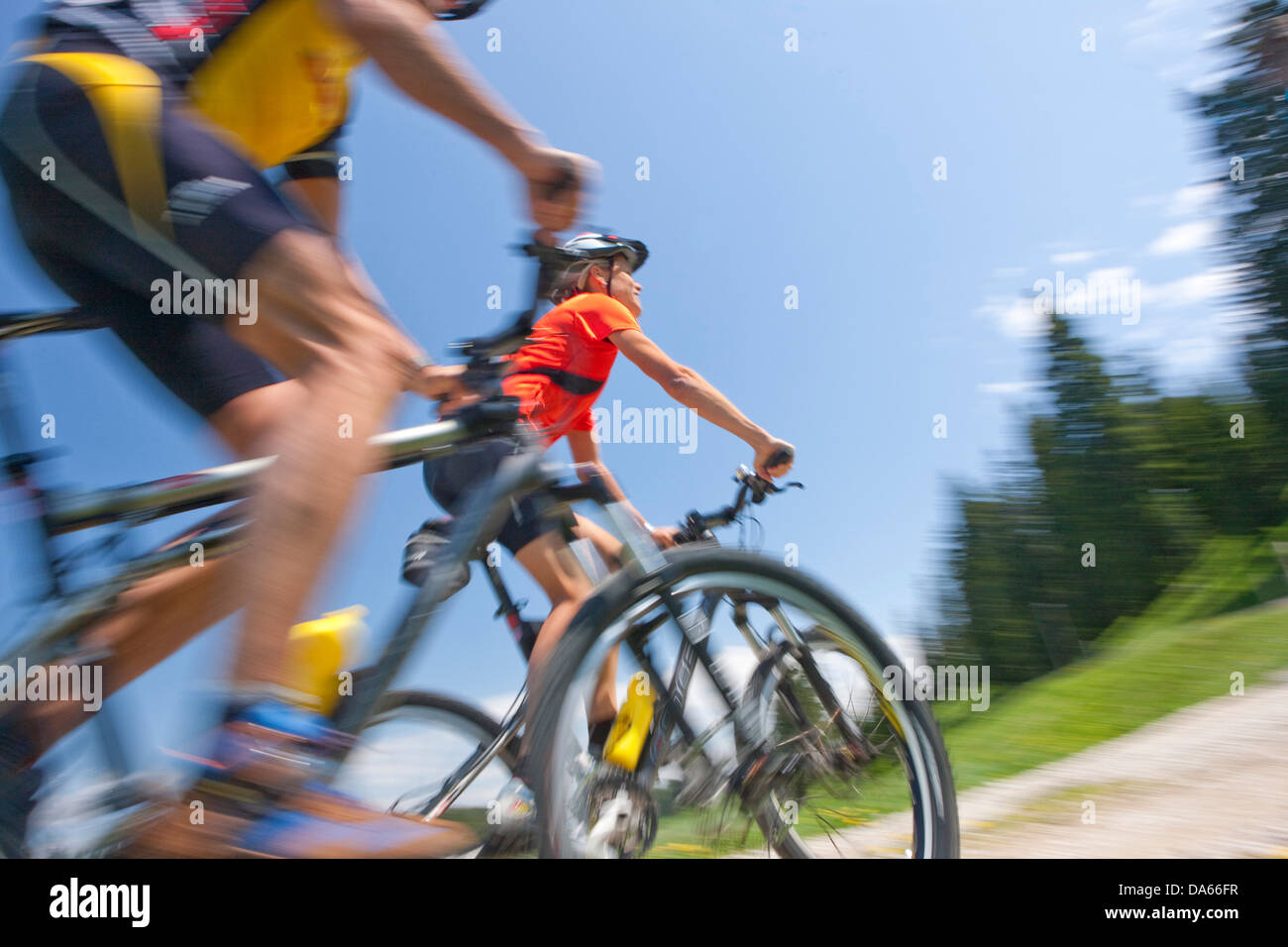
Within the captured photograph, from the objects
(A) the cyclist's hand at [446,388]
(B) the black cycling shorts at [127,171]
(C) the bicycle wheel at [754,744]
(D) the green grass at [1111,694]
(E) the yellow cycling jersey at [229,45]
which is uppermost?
A: (E) the yellow cycling jersey at [229,45]

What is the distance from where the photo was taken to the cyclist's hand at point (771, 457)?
2.93 m

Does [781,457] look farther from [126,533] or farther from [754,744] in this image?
[126,533]

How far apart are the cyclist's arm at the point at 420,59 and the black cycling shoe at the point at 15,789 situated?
4.19 feet

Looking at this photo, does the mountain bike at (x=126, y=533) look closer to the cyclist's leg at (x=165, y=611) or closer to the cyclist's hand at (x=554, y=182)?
the cyclist's leg at (x=165, y=611)

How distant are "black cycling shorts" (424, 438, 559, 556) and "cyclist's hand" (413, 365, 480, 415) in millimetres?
95

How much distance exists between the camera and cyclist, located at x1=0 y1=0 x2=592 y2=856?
121 cm

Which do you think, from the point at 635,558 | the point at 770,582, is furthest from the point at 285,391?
the point at 770,582

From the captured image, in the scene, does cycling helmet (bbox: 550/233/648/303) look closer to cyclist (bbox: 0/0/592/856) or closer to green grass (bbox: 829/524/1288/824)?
cyclist (bbox: 0/0/592/856)

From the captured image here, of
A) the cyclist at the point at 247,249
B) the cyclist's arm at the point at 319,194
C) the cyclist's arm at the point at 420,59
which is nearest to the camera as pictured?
the cyclist at the point at 247,249

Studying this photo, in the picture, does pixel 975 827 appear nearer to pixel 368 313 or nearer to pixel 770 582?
pixel 770 582

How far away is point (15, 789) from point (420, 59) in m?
1.38

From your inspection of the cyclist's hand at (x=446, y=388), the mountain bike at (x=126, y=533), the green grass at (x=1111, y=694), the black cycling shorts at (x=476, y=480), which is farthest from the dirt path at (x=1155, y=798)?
the cyclist's hand at (x=446, y=388)

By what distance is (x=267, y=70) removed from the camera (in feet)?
4.79

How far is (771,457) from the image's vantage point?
2.94m
